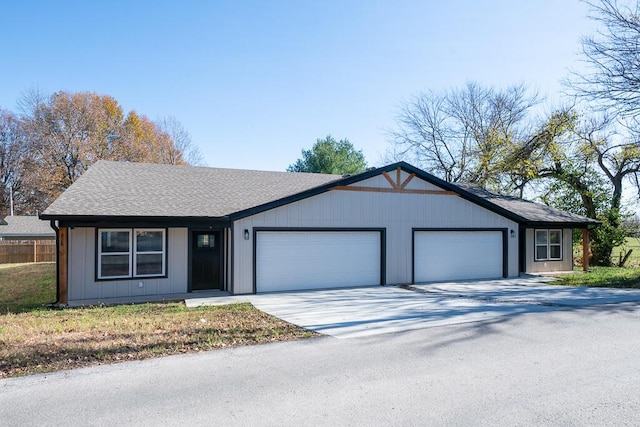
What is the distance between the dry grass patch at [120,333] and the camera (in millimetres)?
5879

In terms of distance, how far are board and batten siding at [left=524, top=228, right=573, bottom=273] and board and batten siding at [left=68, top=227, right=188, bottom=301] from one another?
1365cm

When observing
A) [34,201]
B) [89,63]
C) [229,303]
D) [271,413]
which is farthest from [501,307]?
[34,201]

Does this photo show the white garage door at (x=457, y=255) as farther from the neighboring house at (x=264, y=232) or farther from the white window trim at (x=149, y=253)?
the white window trim at (x=149, y=253)

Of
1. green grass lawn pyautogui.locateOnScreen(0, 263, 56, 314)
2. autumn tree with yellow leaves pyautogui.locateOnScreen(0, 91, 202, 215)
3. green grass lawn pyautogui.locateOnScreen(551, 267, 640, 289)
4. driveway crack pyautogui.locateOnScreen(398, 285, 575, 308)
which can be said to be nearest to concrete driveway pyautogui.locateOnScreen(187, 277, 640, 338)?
driveway crack pyautogui.locateOnScreen(398, 285, 575, 308)

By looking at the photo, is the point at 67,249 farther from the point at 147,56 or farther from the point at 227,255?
the point at 147,56

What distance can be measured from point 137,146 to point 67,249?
88.4ft

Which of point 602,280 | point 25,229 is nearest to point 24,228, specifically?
point 25,229

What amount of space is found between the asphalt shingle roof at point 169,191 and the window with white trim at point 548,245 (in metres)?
9.47

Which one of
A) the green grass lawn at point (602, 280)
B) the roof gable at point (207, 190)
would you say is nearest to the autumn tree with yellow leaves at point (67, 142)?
the roof gable at point (207, 190)

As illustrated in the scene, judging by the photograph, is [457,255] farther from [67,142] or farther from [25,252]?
[67,142]

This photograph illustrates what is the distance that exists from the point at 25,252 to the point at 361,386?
28417mm

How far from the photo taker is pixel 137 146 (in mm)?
35750

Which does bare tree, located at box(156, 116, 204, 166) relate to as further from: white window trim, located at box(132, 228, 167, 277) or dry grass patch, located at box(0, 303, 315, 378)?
dry grass patch, located at box(0, 303, 315, 378)

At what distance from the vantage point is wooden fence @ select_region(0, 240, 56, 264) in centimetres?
2600
